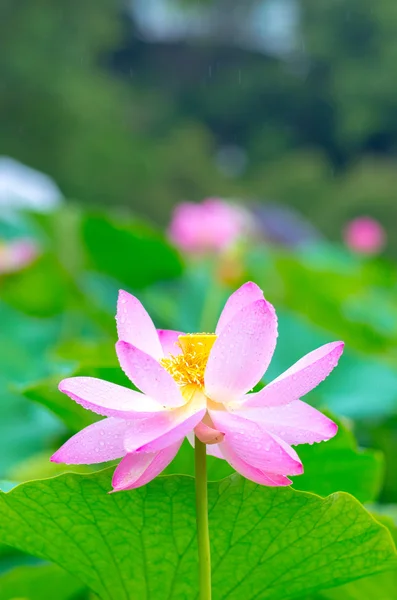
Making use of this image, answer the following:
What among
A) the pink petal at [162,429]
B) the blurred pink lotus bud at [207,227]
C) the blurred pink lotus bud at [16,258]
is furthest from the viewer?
the blurred pink lotus bud at [207,227]

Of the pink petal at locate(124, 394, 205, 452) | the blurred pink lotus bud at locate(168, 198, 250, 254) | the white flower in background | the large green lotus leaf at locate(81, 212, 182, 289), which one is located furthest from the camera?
the white flower in background

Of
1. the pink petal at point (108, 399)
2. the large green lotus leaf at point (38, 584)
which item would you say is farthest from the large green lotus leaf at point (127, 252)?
the pink petal at point (108, 399)

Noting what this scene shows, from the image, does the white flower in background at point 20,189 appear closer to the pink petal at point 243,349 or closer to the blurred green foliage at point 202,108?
the pink petal at point 243,349

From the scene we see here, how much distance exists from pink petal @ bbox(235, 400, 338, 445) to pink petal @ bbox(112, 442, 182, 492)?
3 cm

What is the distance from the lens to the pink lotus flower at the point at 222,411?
0.96ft

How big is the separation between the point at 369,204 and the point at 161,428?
770 cm

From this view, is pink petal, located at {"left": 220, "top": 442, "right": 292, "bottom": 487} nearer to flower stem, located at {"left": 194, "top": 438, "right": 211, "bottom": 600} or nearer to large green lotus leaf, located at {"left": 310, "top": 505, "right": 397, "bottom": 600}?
flower stem, located at {"left": 194, "top": 438, "right": 211, "bottom": 600}

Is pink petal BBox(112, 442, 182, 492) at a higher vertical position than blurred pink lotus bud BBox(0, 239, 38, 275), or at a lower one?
lower

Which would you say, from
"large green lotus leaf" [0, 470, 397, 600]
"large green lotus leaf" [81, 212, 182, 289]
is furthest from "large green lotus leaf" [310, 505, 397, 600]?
"large green lotus leaf" [81, 212, 182, 289]

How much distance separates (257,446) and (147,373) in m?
0.04

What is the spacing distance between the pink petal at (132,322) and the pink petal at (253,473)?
2.0 inches

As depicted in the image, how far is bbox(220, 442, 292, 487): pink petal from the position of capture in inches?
12.0

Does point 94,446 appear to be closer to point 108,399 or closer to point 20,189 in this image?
point 108,399

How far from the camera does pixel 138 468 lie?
299mm
